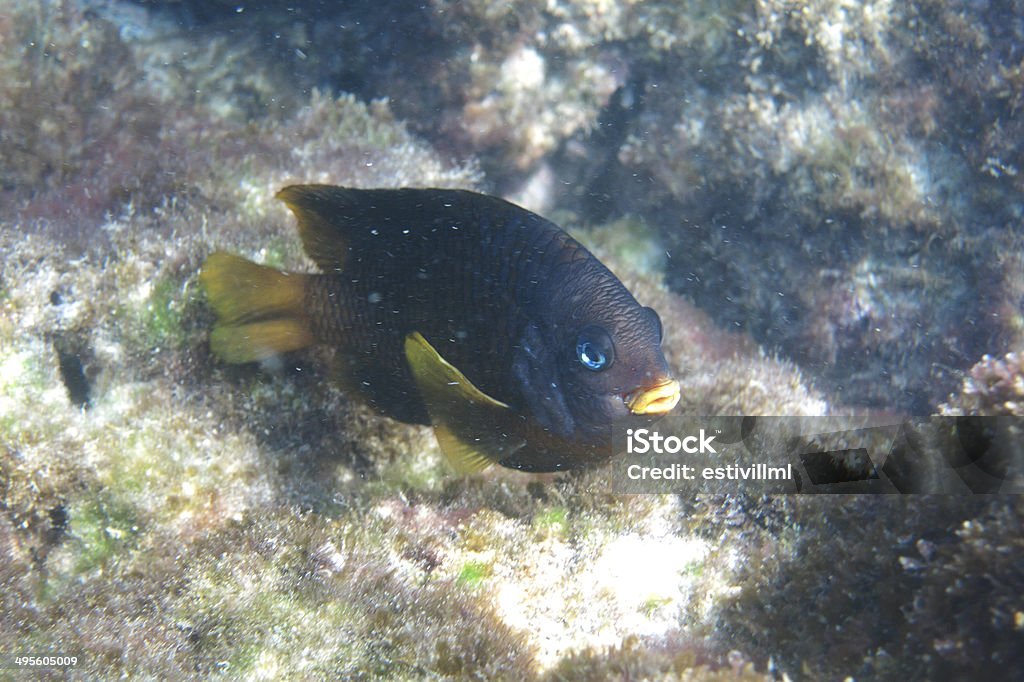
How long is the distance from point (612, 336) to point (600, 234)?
3.49 m

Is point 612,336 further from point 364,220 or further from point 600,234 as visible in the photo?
point 600,234

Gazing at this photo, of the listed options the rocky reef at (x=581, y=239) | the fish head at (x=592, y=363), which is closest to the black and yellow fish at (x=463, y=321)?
the fish head at (x=592, y=363)

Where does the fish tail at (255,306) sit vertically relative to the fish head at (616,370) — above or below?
below

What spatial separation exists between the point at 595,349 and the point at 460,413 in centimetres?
66

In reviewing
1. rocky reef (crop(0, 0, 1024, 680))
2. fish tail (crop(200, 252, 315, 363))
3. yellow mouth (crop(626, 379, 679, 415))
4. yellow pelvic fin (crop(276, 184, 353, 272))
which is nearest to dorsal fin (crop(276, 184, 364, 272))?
yellow pelvic fin (crop(276, 184, 353, 272))

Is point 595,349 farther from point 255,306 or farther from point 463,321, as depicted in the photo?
point 255,306

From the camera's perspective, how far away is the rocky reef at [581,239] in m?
2.39

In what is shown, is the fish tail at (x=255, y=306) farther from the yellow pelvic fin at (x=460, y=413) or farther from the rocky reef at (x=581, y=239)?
the yellow pelvic fin at (x=460, y=413)

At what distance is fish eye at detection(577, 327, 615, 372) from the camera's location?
8.88ft

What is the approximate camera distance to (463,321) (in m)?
2.87

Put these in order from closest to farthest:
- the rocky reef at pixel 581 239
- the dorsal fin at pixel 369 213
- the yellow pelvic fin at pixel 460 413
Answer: the rocky reef at pixel 581 239
the yellow pelvic fin at pixel 460 413
the dorsal fin at pixel 369 213

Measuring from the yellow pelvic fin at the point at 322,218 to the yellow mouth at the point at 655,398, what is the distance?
5.22 ft

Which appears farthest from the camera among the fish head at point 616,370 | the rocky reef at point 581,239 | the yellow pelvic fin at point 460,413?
the fish head at point 616,370

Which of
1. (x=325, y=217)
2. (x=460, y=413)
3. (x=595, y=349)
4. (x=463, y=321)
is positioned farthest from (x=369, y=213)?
(x=595, y=349)
